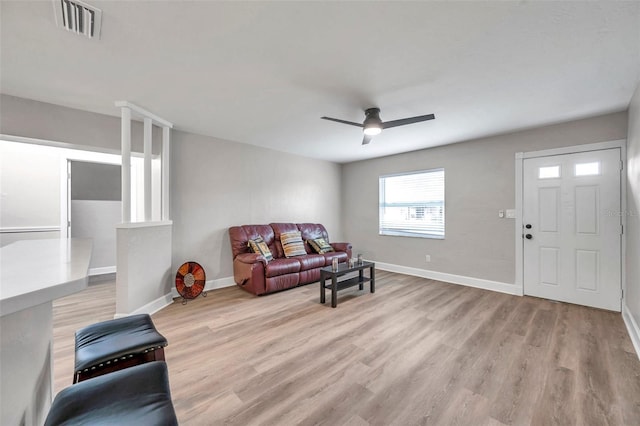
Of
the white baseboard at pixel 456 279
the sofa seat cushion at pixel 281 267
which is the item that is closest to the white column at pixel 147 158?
the sofa seat cushion at pixel 281 267

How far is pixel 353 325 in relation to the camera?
279cm

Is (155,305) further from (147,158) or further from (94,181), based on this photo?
(94,181)

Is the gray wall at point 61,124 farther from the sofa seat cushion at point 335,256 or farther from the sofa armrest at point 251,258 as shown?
the sofa seat cushion at point 335,256

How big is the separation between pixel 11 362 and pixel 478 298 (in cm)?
439

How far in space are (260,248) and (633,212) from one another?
452cm

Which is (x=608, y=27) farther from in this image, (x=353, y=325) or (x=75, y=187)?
(x=75, y=187)

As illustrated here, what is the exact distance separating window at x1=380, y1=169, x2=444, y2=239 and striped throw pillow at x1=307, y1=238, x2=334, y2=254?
1.37 meters

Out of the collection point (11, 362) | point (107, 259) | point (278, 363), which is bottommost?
point (278, 363)

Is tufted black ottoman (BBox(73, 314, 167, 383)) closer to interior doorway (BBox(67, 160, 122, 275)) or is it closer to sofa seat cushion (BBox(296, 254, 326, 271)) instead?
sofa seat cushion (BBox(296, 254, 326, 271))

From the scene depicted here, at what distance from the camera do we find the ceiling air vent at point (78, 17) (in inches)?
60.1

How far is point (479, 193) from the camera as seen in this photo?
4168 millimetres

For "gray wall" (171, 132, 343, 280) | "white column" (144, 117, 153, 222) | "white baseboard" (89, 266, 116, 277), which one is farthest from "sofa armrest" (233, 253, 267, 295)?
"white baseboard" (89, 266, 116, 277)

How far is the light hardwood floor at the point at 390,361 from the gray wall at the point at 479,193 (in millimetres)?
856

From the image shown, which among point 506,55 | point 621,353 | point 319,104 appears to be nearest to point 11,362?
A: point 319,104
